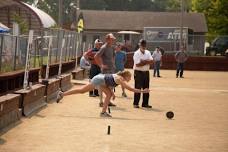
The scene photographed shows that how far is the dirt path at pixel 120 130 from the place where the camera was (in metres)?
10.0

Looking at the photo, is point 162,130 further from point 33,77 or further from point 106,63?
point 33,77

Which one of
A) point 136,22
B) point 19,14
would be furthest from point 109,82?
point 136,22

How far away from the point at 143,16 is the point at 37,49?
47.4m

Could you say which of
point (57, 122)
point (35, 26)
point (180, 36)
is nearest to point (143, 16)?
point (35, 26)

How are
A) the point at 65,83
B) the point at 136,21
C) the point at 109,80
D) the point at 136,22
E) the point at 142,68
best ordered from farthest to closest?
the point at 136,21 → the point at 136,22 → the point at 65,83 → the point at 142,68 → the point at 109,80

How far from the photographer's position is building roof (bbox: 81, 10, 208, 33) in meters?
66.8

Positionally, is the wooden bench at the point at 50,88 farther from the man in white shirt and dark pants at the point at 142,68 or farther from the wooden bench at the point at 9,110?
the wooden bench at the point at 9,110

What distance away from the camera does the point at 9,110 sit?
39.2 feet

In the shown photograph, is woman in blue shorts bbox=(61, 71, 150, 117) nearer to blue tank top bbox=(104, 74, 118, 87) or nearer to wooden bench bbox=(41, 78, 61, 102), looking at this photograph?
blue tank top bbox=(104, 74, 118, 87)

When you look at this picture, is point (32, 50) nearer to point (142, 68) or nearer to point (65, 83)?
point (65, 83)

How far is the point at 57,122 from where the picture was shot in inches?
506

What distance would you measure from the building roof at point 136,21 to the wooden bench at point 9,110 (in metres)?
53.6

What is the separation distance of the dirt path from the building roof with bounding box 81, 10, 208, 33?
49.5 meters

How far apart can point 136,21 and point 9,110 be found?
56.5 meters
